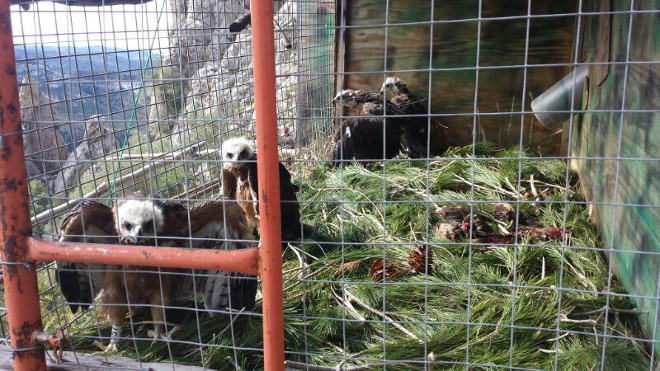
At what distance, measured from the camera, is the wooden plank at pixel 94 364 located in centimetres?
238

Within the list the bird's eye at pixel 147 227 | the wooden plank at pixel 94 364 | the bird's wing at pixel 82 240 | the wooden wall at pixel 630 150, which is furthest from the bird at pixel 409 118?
the wooden plank at pixel 94 364

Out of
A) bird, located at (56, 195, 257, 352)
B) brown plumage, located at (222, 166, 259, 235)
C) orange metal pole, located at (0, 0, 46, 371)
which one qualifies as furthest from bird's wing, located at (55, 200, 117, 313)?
brown plumage, located at (222, 166, 259, 235)

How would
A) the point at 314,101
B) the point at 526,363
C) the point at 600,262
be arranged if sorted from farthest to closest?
the point at 314,101
the point at 600,262
the point at 526,363

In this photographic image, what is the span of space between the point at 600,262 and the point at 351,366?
1.66 m

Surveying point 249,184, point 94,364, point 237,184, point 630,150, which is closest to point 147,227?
point 94,364

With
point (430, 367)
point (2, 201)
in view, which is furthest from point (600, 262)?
point (2, 201)

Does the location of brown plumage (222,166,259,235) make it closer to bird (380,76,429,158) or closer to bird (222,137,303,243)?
bird (222,137,303,243)

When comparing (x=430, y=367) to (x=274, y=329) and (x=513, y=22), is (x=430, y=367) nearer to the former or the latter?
(x=274, y=329)

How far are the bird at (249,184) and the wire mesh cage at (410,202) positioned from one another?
0.9 inches

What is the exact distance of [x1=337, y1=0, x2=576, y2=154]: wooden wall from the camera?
5.56 meters

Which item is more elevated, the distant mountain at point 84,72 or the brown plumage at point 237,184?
the distant mountain at point 84,72

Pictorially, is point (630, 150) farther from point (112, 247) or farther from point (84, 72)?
point (84, 72)

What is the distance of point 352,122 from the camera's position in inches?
227

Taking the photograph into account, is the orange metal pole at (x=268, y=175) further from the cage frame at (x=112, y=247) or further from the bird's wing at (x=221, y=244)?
the bird's wing at (x=221, y=244)
